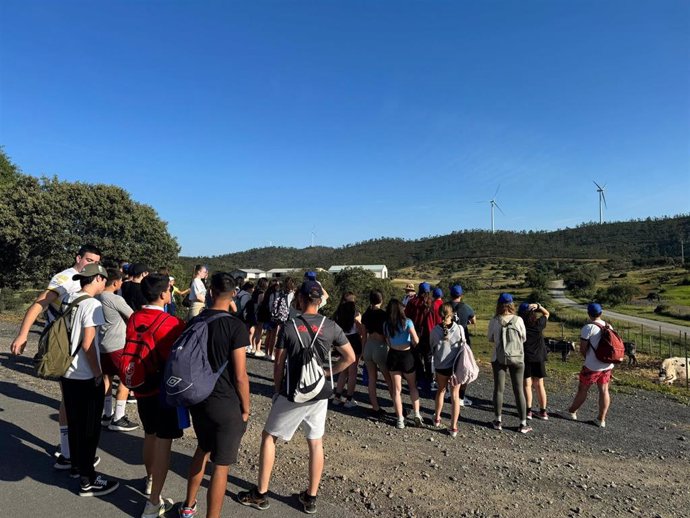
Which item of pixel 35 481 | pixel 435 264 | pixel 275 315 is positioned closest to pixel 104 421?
pixel 35 481

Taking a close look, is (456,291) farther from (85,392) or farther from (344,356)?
(85,392)

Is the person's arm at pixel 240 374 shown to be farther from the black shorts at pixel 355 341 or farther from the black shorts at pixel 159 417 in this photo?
the black shorts at pixel 355 341

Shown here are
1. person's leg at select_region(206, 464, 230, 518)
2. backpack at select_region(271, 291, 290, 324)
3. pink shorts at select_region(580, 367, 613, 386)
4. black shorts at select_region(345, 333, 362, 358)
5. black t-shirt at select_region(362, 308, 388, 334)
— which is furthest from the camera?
backpack at select_region(271, 291, 290, 324)

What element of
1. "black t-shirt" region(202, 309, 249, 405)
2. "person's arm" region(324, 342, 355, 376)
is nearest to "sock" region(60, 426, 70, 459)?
"black t-shirt" region(202, 309, 249, 405)

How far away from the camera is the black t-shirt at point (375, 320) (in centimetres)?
595

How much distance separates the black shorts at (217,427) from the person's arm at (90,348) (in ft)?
3.62

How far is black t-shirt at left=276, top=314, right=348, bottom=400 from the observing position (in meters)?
3.48

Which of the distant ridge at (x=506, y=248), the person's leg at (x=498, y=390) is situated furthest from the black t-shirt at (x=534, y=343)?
the distant ridge at (x=506, y=248)

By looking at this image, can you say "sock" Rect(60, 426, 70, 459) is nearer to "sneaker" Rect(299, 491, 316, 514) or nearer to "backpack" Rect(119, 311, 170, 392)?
"backpack" Rect(119, 311, 170, 392)

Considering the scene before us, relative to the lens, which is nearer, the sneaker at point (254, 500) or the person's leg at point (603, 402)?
the sneaker at point (254, 500)

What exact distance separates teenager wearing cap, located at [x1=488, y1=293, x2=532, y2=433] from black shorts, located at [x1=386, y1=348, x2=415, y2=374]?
1.17 m

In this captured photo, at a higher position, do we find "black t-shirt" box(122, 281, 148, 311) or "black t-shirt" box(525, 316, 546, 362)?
"black t-shirt" box(122, 281, 148, 311)

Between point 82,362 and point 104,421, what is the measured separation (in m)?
2.07

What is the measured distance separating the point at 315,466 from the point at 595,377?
4.76 meters
